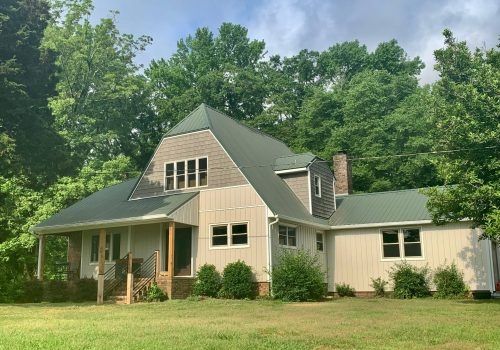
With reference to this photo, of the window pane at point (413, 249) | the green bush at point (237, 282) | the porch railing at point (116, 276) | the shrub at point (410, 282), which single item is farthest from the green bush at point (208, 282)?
the window pane at point (413, 249)

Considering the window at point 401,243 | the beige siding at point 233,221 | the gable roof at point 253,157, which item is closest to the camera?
the beige siding at point 233,221

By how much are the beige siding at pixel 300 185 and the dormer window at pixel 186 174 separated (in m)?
3.91

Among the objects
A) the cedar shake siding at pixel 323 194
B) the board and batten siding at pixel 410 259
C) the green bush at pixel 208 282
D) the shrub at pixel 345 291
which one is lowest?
the shrub at pixel 345 291

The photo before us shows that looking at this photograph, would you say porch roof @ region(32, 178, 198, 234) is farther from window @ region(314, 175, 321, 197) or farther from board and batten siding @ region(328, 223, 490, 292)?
board and batten siding @ region(328, 223, 490, 292)

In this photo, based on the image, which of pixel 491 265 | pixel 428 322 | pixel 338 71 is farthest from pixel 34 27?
pixel 338 71

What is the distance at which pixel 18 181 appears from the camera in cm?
2870

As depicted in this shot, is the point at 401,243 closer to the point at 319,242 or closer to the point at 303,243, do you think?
the point at 319,242

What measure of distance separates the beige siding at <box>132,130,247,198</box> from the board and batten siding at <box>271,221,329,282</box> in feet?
7.87

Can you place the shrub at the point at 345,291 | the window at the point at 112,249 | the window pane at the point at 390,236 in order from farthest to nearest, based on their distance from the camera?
1. the window at the point at 112,249
2. the shrub at the point at 345,291
3. the window pane at the point at 390,236

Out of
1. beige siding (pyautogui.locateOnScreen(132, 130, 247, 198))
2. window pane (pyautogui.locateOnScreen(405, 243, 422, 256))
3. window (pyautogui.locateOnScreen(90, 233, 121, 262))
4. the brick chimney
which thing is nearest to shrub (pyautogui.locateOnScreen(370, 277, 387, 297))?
window pane (pyautogui.locateOnScreen(405, 243, 422, 256))

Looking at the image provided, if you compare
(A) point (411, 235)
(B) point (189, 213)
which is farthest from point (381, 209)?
(B) point (189, 213)

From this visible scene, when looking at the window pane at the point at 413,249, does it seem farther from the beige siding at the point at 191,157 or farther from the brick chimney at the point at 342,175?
the beige siding at the point at 191,157

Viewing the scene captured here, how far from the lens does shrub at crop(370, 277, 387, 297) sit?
20828 millimetres

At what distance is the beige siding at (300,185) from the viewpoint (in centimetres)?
2219
